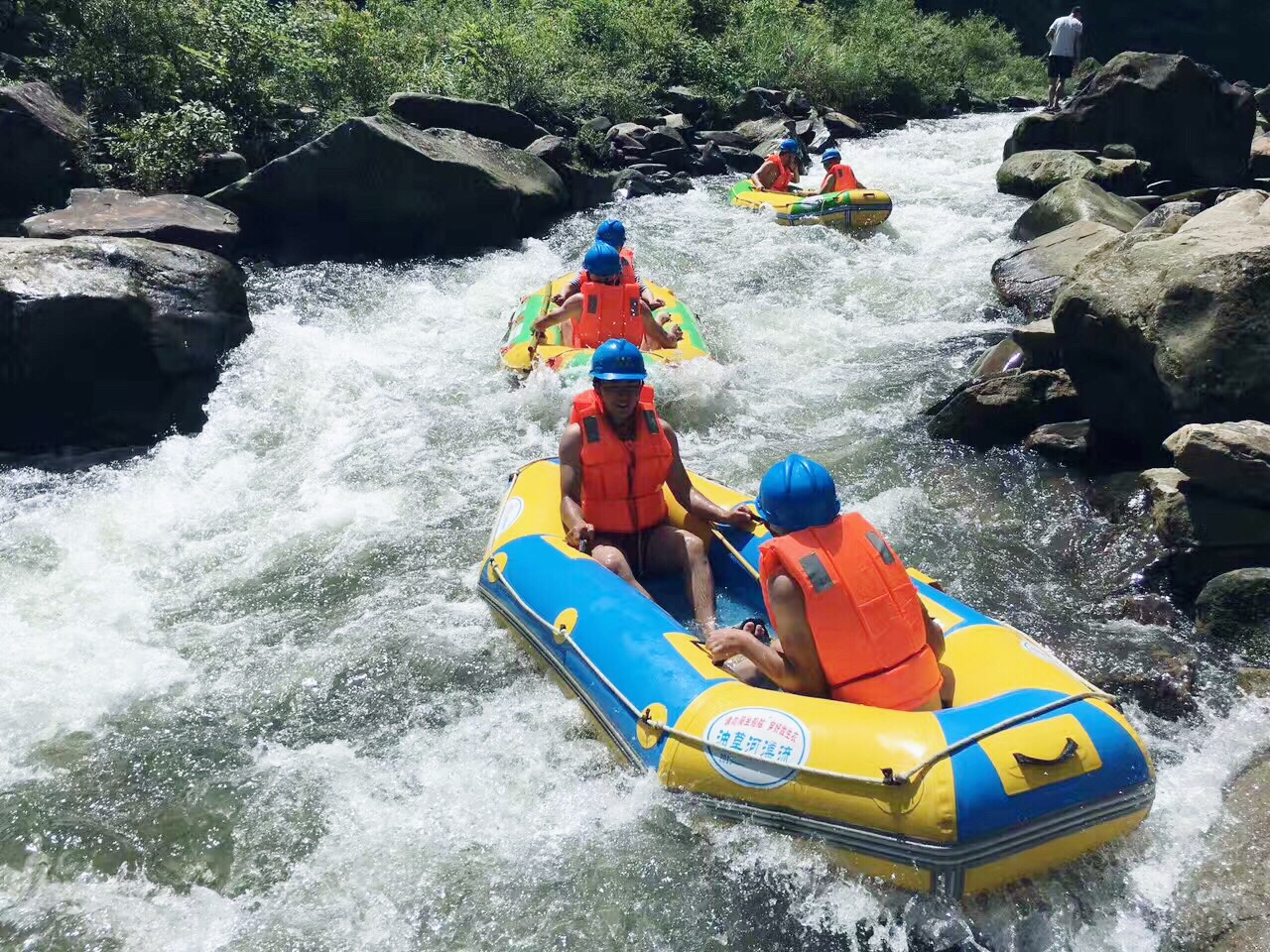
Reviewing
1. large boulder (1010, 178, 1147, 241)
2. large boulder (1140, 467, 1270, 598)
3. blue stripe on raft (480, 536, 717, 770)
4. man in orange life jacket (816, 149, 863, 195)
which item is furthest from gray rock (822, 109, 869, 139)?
blue stripe on raft (480, 536, 717, 770)

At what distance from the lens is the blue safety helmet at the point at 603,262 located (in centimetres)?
754

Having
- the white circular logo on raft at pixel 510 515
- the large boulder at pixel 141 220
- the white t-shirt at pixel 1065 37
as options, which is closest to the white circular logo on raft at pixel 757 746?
the white circular logo on raft at pixel 510 515

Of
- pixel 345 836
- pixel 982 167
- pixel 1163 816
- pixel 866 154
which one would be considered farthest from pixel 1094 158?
pixel 345 836

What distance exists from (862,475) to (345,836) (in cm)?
405

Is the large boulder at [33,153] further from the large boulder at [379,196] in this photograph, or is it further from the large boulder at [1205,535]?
the large boulder at [1205,535]

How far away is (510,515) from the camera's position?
525 cm

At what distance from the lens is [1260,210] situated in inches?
254

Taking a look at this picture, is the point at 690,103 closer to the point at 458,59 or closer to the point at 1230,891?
the point at 458,59

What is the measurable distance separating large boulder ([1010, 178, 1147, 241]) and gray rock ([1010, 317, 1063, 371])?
3280 mm

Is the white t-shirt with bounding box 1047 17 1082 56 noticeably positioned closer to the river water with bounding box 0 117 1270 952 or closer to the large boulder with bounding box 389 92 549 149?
the large boulder with bounding box 389 92 549 149

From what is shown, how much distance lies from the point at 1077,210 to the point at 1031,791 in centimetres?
869

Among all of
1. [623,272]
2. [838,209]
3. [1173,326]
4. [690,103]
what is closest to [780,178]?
[838,209]

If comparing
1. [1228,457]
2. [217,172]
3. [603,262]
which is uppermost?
[1228,457]

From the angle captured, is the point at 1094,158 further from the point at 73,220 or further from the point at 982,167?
the point at 73,220
